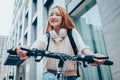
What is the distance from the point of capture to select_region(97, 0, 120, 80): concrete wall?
13.8 ft

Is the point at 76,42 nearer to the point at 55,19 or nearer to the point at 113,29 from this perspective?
the point at 55,19

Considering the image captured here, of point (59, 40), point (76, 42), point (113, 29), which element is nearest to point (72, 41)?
point (76, 42)

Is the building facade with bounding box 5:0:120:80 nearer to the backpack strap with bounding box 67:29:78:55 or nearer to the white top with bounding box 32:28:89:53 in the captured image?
the white top with bounding box 32:28:89:53

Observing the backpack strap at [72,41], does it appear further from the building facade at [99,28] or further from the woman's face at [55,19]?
the building facade at [99,28]

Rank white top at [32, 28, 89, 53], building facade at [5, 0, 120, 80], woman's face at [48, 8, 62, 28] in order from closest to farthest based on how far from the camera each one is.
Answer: white top at [32, 28, 89, 53]
woman's face at [48, 8, 62, 28]
building facade at [5, 0, 120, 80]

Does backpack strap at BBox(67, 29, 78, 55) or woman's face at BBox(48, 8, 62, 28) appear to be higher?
woman's face at BBox(48, 8, 62, 28)

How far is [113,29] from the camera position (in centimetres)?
447

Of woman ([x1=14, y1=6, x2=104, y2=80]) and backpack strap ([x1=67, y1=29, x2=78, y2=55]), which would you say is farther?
backpack strap ([x1=67, y1=29, x2=78, y2=55])

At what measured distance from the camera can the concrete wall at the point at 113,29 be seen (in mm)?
4204

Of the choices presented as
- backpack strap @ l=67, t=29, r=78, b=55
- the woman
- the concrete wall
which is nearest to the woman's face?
the woman

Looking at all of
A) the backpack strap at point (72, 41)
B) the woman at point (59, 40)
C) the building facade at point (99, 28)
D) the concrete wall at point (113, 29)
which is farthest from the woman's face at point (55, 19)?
the concrete wall at point (113, 29)

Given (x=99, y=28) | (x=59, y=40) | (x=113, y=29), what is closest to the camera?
(x=59, y=40)

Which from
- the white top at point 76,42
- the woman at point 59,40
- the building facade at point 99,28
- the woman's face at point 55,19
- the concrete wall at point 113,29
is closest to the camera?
the woman at point 59,40

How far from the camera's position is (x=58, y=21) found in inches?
127
